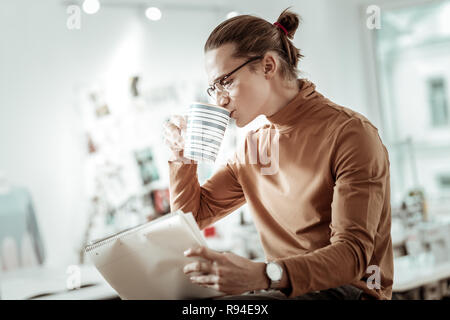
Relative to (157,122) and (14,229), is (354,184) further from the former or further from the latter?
(157,122)

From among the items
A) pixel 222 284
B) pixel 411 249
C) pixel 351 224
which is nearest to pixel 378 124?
pixel 411 249

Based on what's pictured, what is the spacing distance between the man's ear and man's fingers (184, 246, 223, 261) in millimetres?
387

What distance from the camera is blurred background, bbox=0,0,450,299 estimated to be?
2.48m

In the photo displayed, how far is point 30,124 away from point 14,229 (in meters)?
0.53

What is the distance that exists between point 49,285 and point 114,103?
4.05 feet

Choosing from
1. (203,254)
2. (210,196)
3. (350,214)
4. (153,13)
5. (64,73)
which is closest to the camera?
(203,254)

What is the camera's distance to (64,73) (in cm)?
270

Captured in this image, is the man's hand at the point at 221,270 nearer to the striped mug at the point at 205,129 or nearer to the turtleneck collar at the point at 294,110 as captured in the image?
the striped mug at the point at 205,129
